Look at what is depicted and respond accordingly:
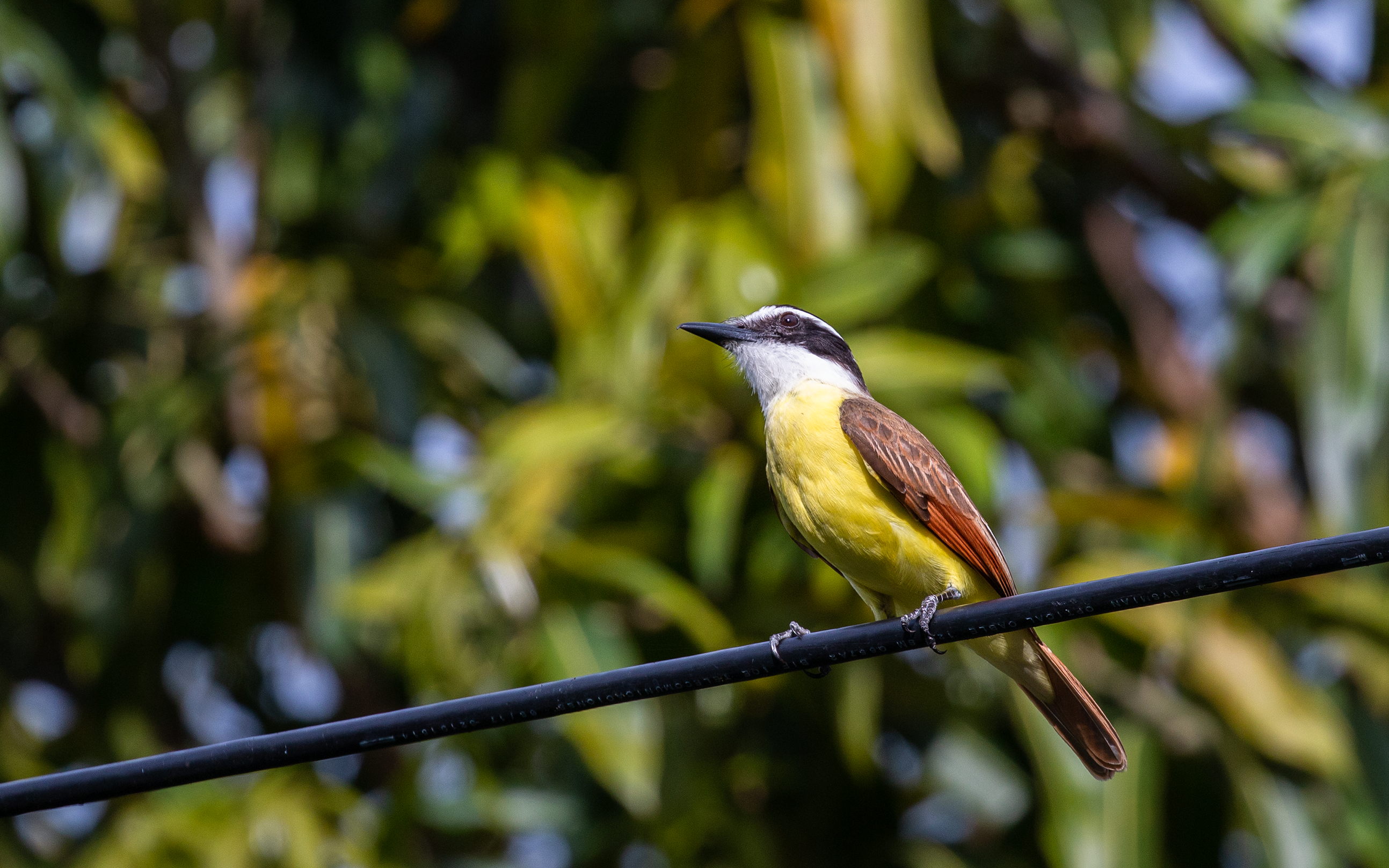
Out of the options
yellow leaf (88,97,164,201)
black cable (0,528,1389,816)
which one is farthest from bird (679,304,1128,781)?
yellow leaf (88,97,164,201)

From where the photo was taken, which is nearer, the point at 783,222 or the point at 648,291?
the point at 648,291

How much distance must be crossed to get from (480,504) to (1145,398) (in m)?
3.31

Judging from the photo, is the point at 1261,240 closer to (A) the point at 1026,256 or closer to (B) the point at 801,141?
(A) the point at 1026,256

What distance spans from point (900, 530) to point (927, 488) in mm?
128

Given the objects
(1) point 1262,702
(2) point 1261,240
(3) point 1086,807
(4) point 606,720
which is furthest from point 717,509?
(2) point 1261,240

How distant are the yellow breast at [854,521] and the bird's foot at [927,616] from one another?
35mm

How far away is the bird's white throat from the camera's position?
4.65 metres

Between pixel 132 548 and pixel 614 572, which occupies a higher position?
pixel 614 572

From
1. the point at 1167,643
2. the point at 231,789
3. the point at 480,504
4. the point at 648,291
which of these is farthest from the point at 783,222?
the point at 231,789

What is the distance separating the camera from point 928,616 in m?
3.50

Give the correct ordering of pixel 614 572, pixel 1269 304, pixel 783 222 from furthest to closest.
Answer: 1. pixel 1269 304
2. pixel 783 222
3. pixel 614 572

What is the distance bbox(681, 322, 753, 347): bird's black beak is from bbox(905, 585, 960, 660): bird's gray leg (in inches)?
42.0

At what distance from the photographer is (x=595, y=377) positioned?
521cm

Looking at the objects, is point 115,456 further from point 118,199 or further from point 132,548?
point 118,199
